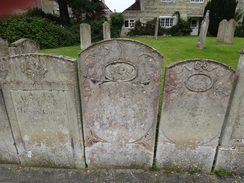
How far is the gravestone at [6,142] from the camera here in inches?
113

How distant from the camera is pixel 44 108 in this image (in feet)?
9.10

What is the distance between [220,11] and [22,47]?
22.4 m

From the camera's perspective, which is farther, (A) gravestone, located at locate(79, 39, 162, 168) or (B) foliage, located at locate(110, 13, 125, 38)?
(B) foliage, located at locate(110, 13, 125, 38)

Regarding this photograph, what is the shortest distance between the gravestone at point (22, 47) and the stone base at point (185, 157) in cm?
364

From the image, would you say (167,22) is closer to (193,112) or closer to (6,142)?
(193,112)

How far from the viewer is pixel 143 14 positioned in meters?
24.5

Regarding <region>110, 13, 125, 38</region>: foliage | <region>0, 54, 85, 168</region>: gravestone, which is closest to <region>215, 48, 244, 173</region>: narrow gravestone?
<region>0, 54, 85, 168</region>: gravestone

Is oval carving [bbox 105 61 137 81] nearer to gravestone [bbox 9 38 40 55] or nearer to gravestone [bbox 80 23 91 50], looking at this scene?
gravestone [bbox 9 38 40 55]

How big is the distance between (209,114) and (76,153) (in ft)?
7.38

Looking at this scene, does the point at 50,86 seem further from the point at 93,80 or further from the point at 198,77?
the point at 198,77

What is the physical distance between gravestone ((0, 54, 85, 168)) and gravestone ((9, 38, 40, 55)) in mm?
1659

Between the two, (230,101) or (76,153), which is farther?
(76,153)

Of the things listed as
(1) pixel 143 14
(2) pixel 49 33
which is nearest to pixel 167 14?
(1) pixel 143 14

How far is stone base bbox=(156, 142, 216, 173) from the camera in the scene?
291cm
